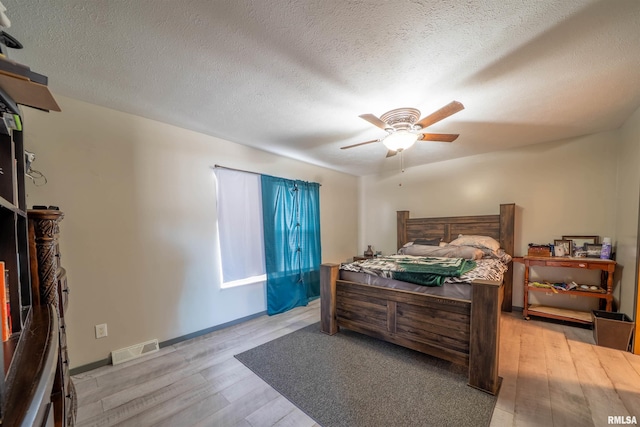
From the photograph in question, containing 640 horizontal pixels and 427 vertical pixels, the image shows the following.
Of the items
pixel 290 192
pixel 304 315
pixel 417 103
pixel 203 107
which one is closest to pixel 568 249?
pixel 417 103

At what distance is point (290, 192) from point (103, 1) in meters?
2.65

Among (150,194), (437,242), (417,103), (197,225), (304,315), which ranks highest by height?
(417,103)

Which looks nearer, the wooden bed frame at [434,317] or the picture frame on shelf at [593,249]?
the wooden bed frame at [434,317]

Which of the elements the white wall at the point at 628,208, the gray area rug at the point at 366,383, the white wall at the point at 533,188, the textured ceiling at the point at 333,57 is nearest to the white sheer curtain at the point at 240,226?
the textured ceiling at the point at 333,57

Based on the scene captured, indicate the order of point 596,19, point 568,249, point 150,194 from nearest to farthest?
1. point 596,19
2. point 150,194
3. point 568,249

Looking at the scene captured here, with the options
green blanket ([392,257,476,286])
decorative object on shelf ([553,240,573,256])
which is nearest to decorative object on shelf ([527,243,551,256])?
decorative object on shelf ([553,240,573,256])

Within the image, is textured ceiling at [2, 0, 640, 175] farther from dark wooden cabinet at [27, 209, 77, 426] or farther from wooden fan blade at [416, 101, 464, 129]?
dark wooden cabinet at [27, 209, 77, 426]

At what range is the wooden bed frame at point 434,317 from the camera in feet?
5.82

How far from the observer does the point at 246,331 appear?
2848 millimetres

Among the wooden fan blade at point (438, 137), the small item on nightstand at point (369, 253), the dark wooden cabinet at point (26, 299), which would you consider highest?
the wooden fan blade at point (438, 137)

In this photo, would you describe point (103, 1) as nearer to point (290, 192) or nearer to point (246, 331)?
point (290, 192)

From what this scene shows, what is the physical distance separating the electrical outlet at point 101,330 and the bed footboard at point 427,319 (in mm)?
2036

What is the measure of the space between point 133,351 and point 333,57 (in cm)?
302

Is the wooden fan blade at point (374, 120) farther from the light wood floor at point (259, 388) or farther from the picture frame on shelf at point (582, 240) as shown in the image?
the picture frame on shelf at point (582, 240)
